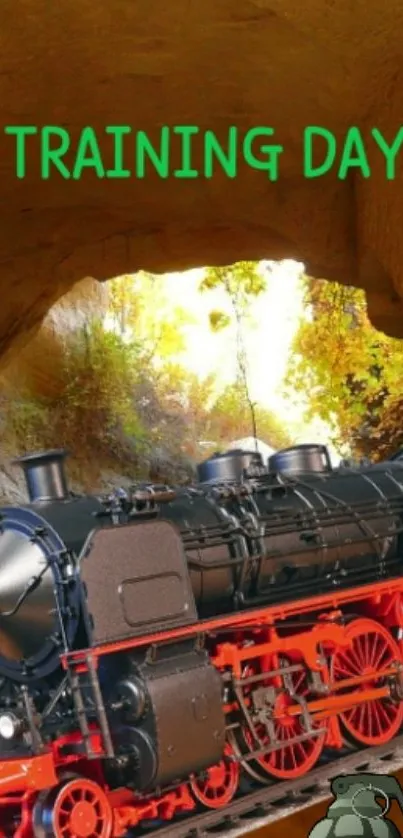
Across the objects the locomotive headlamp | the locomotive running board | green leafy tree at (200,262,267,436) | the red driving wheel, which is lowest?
the locomotive running board

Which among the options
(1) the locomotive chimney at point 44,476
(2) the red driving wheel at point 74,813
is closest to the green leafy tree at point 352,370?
(1) the locomotive chimney at point 44,476

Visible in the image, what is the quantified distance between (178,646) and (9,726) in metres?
1.00

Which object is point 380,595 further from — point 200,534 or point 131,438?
point 131,438

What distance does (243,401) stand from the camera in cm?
2272

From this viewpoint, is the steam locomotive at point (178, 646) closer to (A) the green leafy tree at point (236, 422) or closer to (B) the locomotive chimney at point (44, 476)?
(B) the locomotive chimney at point (44, 476)

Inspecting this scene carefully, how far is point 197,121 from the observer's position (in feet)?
28.1

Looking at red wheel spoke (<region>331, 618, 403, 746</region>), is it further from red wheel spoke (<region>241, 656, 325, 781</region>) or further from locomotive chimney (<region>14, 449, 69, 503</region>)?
locomotive chimney (<region>14, 449, 69, 503</region>)

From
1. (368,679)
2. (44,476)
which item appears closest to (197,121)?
(44,476)

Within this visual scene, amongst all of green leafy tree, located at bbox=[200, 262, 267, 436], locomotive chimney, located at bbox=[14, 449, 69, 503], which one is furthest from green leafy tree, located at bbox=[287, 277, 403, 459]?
locomotive chimney, located at bbox=[14, 449, 69, 503]

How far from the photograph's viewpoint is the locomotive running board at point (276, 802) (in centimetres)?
451

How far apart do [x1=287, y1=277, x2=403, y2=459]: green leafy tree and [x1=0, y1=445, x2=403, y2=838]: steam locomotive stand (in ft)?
30.7

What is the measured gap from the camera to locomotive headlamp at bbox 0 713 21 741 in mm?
4387

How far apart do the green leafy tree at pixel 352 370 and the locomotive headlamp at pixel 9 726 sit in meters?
11.5

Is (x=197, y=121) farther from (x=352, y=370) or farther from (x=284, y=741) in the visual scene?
(x=352, y=370)
